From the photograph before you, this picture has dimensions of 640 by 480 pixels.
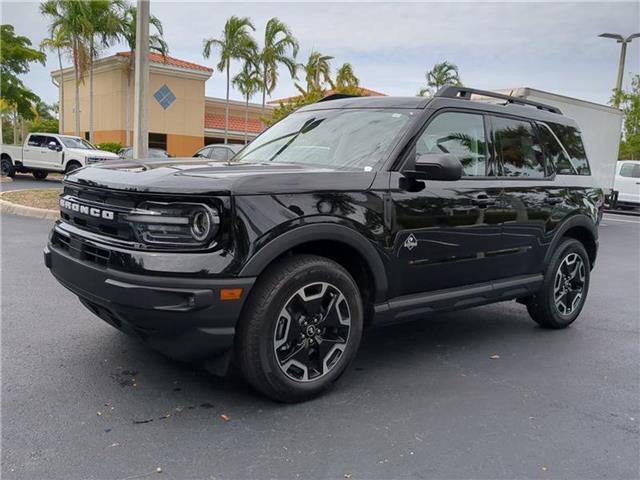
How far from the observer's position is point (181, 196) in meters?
3.09

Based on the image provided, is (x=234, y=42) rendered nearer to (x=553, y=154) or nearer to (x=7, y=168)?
(x=7, y=168)

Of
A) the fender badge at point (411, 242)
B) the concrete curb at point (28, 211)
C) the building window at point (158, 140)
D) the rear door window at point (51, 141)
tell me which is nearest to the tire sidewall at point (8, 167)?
the rear door window at point (51, 141)

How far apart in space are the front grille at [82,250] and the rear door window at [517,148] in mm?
3142

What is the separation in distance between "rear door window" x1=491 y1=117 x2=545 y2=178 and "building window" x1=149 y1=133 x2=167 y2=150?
26557mm

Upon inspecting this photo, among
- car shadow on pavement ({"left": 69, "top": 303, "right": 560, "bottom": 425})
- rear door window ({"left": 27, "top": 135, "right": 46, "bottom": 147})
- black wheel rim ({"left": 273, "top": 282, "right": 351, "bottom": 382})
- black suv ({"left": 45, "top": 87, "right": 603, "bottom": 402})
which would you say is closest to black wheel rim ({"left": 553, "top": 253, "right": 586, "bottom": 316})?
black suv ({"left": 45, "top": 87, "right": 603, "bottom": 402})

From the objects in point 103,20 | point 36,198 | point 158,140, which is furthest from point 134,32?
point 36,198

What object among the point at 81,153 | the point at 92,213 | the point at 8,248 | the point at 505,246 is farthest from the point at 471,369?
the point at 81,153

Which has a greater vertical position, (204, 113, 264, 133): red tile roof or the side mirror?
(204, 113, 264, 133): red tile roof

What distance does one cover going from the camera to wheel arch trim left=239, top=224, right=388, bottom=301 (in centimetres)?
319

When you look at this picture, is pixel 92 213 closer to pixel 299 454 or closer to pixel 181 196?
pixel 181 196

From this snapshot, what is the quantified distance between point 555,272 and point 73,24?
25.3 meters

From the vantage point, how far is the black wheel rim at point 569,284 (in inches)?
213

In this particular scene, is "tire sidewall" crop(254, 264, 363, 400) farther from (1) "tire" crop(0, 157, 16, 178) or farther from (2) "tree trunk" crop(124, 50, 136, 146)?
(2) "tree trunk" crop(124, 50, 136, 146)

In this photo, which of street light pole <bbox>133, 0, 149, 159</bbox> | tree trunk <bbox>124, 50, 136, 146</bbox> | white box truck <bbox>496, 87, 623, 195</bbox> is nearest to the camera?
street light pole <bbox>133, 0, 149, 159</bbox>
